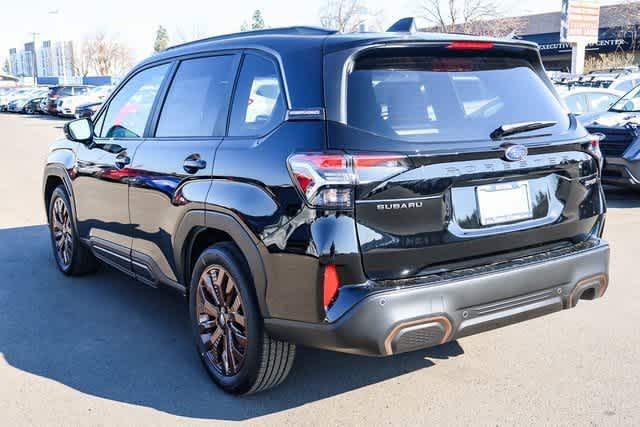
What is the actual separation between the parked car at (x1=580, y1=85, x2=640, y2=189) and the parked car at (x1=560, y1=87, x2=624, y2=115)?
220cm

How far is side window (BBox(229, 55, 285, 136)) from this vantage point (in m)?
3.42

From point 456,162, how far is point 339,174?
1.93 ft

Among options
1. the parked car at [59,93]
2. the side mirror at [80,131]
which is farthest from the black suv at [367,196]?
the parked car at [59,93]

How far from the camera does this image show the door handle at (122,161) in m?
4.68

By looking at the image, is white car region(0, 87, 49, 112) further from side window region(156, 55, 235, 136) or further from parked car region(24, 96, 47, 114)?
side window region(156, 55, 235, 136)

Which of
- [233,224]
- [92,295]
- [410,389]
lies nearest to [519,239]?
[410,389]

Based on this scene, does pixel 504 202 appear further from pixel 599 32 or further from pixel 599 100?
pixel 599 32

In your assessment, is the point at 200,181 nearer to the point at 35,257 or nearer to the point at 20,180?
the point at 35,257

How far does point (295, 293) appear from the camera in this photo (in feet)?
10.4

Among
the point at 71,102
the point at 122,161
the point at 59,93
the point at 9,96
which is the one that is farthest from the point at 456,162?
the point at 9,96

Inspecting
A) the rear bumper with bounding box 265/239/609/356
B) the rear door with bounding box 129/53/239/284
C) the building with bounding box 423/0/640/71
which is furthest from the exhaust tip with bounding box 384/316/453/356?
the building with bounding box 423/0/640/71

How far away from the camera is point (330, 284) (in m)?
3.06

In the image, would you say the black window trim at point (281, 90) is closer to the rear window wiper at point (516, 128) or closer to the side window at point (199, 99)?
the side window at point (199, 99)

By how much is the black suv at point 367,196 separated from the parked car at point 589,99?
28.9ft
